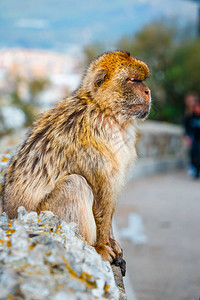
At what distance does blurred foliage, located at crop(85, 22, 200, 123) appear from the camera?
1241 centimetres

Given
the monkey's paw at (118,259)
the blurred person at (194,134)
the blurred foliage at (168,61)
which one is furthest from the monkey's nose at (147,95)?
the blurred foliage at (168,61)

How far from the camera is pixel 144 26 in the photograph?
13.5 metres

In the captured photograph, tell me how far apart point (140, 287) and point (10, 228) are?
10.6 ft

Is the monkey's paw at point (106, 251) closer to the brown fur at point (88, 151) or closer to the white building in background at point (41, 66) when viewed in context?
the brown fur at point (88, 151)

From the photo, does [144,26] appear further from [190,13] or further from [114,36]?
[190,13]

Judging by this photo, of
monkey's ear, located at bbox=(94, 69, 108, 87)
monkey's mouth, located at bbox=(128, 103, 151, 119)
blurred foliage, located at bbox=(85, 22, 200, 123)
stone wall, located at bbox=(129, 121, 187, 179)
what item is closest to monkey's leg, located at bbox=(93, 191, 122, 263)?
monkey's mouth, located at bbox=(128, 103, 151, 119)

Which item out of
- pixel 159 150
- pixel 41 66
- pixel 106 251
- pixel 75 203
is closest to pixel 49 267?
pixel 75 203

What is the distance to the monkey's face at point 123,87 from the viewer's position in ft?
7.56

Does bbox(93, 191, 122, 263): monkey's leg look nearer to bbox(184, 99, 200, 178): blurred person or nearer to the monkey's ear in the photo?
the monkey's ear

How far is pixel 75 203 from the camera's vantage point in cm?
188

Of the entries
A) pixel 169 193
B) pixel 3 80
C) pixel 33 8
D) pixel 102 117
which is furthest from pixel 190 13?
pixel 102 117

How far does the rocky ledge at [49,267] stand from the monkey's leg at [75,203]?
334 mm

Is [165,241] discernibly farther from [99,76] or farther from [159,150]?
[159,150]

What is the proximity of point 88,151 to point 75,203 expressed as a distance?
1.02ft
